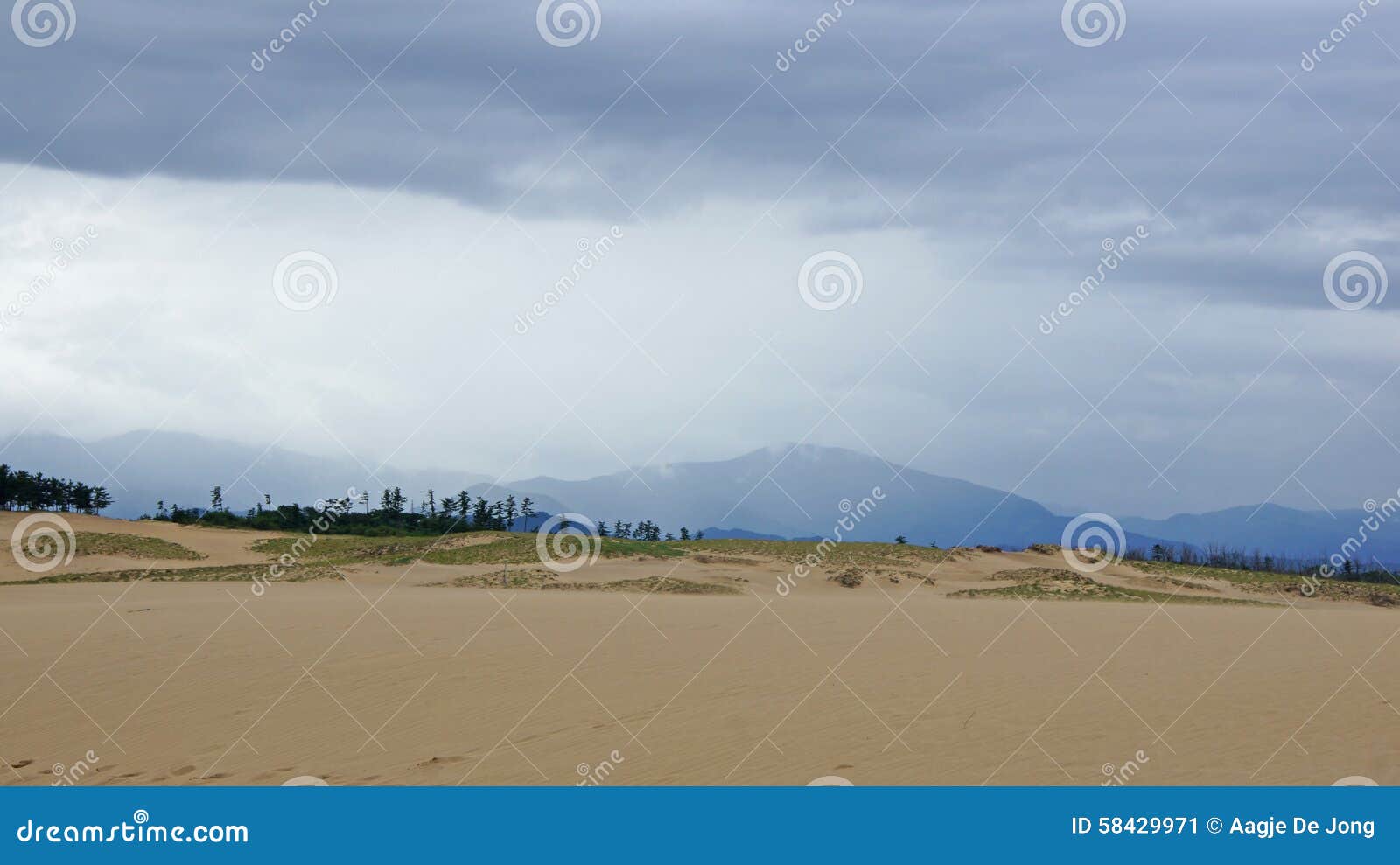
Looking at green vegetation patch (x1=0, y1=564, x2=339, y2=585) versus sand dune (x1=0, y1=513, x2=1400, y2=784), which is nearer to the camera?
sand dune (x1=0, y1=513, x2=1400, y2=784)

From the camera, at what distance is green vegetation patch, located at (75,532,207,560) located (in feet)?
140

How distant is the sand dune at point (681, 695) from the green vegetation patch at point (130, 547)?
720 inches

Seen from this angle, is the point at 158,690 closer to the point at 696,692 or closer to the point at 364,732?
the point at 364,732

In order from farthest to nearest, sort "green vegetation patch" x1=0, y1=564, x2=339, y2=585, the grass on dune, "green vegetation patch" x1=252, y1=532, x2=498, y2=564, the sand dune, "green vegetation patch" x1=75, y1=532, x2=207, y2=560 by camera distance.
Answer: "green vegetation patch" x1=75, y1=532, x2=207, y2=560 < "green vegetation patch" x1=252, y1=532, x2=498, y2=564 < the grass on dune < "green vegetation patch" x1=0, y1=564, x2=339, y2=585 < the sand dune

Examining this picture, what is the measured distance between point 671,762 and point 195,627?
44.3 feet

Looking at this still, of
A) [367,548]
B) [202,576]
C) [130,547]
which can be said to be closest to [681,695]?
[202,576]

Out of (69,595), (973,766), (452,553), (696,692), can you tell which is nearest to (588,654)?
(696,692)

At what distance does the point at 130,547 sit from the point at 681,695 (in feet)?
124

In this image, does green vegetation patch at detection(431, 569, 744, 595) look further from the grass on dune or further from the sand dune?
the grass on dune

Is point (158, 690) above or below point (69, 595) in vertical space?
below

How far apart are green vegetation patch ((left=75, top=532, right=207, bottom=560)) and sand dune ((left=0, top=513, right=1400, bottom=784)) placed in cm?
1829

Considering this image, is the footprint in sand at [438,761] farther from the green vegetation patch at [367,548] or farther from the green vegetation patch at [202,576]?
the green vegetation patch at [367,548]

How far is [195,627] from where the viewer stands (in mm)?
20578

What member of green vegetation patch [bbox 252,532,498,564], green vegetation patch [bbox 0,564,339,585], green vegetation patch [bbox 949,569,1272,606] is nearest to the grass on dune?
green vegetation patch [bbox 949,569,1272,606]
